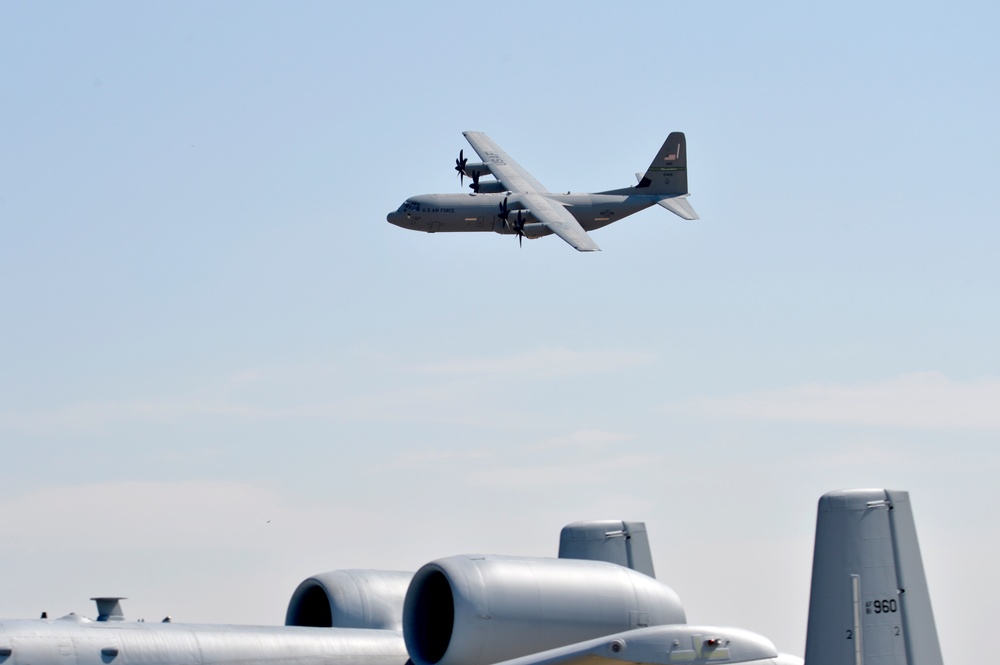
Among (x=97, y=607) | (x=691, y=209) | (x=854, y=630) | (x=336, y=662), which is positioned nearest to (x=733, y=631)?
(x=854, y=630)

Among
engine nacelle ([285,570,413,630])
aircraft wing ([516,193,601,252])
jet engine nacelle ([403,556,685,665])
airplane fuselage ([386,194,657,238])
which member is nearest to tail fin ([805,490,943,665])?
jet engine nacelle ([403,556,685,665])

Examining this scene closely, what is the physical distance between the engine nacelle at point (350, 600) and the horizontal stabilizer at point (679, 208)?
44.9m

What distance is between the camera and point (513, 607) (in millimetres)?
16250

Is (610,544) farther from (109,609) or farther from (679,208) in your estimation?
(679,208)

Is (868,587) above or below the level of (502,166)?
below

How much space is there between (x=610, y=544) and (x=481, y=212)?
117 feet

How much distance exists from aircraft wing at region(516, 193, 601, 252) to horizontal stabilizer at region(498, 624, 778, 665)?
3593cm

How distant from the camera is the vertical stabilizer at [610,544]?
22.4 metres

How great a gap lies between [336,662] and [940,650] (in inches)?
297

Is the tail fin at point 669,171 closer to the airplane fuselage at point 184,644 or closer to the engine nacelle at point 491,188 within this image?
the engine nacelle at point 491,188

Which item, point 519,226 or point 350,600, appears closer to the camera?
point 350,600

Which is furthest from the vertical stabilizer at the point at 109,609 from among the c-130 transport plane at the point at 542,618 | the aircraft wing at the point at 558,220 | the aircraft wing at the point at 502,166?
the aircraft wing at the point at 502,166

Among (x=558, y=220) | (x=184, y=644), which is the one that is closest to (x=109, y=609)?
(x=184, y=644)

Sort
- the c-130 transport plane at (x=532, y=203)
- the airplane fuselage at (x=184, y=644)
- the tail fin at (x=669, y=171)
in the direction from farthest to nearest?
the tail fin at (x=669, y=171) < the c-130 transport plane at (x=532, y=203) < the airplane fuselage at (x=184, y=644)
